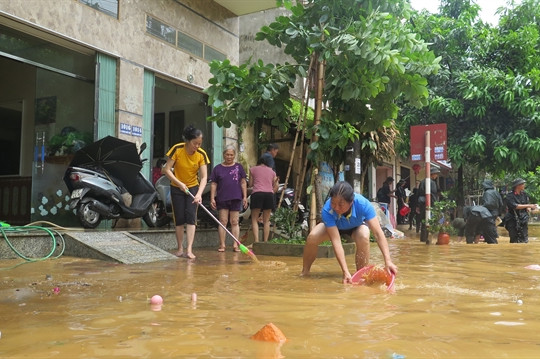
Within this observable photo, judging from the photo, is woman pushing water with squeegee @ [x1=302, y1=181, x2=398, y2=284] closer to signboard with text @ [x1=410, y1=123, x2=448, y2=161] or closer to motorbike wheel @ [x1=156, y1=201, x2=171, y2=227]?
motorbike wheel @ [x1=156, y1=201, x2=171, y2=227]

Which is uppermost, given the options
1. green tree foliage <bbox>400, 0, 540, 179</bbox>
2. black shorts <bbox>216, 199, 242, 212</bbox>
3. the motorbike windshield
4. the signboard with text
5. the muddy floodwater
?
green tree foliage <bbox>400, 0, 540, 179</bbox>

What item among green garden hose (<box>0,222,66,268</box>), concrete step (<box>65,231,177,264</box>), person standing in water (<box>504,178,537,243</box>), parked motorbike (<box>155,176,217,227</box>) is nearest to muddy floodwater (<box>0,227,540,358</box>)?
green garden hose (<box>0,222,66,268</box>)

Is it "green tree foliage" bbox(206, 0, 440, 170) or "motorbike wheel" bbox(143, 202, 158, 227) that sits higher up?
"green tree foliage" bbox(206, 0, 440, 170)

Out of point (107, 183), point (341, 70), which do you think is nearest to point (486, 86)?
point (341, 70)

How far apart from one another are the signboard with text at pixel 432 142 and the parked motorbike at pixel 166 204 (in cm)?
398

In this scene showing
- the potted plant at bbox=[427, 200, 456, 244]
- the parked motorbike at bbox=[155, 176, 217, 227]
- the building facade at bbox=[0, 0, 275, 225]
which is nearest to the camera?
the building facade at bbox=[0, 0, 275, 225]

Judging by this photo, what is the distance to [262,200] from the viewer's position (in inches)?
291

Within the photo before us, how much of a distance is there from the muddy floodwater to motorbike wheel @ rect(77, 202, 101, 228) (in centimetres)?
230

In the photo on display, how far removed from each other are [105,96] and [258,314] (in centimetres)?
668

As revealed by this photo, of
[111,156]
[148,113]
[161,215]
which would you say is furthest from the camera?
[148,113]

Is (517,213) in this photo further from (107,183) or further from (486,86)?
(107,183)

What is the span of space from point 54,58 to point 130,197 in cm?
264

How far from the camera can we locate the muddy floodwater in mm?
1946

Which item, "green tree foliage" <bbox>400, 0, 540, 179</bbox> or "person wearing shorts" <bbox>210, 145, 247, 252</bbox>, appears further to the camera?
"green tree foliage" <bbox>400, 0, 540, 179</bbox>
